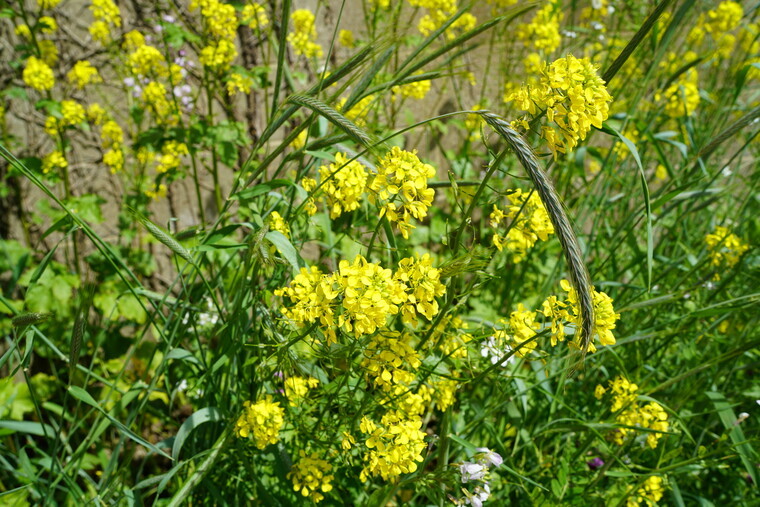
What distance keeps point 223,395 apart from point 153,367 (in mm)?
1680

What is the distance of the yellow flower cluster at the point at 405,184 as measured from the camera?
48.5 inches

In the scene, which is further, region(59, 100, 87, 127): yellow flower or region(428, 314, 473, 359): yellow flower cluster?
region(59, 100, 87, 127): yellow flower

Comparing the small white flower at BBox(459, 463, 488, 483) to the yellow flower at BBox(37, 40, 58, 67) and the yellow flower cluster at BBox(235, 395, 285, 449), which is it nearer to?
the yellow flower cluster at BBox(235, 395, 285, 449)

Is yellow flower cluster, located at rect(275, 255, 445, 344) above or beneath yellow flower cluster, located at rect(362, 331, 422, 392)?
above

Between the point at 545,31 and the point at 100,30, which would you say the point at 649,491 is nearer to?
the point at 545,31

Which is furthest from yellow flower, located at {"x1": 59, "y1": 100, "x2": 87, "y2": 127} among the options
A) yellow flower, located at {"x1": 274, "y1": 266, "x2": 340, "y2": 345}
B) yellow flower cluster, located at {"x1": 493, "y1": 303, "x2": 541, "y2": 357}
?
yellow flower cluster, located at {"x1": 493, "y1": 303, "x2": 541, "y2": 357}

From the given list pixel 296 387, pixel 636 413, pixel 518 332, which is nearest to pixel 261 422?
pixel 296 387

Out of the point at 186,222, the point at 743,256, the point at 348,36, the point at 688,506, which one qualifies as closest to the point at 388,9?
the point at 348,36

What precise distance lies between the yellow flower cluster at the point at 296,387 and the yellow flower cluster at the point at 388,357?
11.1 inches

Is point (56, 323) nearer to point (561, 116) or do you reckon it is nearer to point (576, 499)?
point (576, 499)

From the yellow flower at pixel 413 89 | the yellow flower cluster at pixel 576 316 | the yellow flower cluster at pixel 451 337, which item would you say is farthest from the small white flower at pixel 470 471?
the yellow flower at pixel 413 89

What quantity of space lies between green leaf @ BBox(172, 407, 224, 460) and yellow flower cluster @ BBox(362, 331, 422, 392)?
0.59 m

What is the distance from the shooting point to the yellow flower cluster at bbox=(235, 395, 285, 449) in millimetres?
1497

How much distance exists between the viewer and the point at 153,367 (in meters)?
3.27
